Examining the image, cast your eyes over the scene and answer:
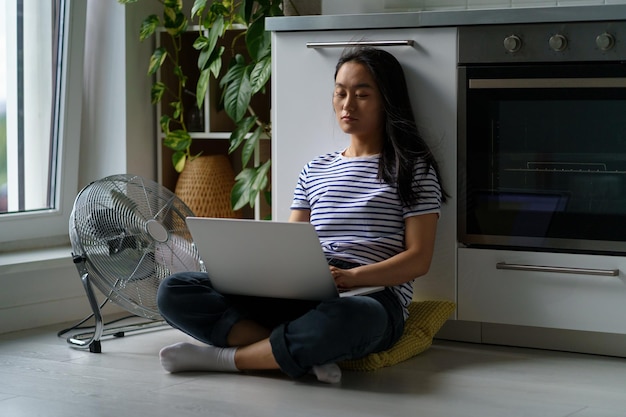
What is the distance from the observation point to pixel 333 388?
237 cm

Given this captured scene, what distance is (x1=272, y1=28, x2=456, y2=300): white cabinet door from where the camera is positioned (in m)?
2.78

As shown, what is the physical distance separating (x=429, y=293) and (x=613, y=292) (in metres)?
0.51

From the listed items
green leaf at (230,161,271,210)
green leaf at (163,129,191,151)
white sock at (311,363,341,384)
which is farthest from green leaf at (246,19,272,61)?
white sock at (311,363,341,384)

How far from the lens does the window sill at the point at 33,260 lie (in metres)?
3.15

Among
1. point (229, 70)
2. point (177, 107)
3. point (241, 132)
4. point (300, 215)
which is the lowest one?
point (300, 215)

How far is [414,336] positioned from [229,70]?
1297 millimetres

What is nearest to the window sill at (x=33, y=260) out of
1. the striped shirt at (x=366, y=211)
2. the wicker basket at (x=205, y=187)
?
the wicker basket at (x=205, y=187)

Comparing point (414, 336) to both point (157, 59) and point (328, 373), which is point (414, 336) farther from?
point (157, 59)

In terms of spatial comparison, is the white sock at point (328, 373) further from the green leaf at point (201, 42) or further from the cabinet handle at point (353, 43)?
the green leaf at point (201, 42)

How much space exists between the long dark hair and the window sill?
46.4 inches

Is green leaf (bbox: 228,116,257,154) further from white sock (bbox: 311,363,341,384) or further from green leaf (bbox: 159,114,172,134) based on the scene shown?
white sock (bbox: 311,363,341,384)

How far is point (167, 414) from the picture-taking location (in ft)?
7.04

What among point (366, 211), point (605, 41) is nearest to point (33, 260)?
point (366, 211)

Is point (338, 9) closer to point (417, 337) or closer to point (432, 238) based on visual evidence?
point (432, 238)
